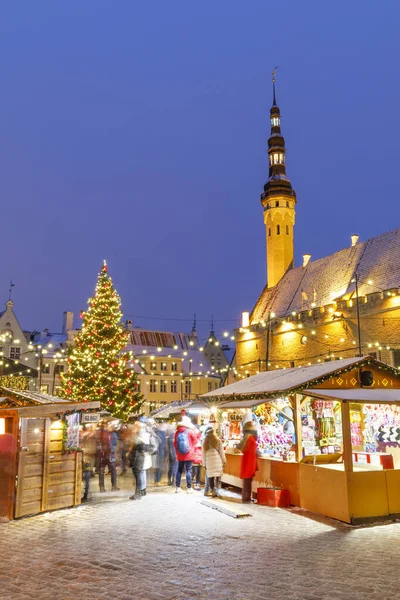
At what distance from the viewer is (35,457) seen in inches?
424

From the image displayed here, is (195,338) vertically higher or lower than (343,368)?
higher

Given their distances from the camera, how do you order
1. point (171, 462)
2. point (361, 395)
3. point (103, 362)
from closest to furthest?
1. point (361, 395)
2. point (171, 462)
3. point (103, 362)

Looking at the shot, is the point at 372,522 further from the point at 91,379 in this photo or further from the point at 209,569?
the point at 91,379

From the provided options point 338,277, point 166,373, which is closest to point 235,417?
point 338,277

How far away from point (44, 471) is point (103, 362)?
49.1 ft

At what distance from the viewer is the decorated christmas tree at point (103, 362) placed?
83.3 feet

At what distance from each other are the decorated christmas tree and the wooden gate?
44.5 ft

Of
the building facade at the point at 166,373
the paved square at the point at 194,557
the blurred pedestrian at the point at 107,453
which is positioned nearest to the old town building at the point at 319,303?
the building facade at the point at 166,373

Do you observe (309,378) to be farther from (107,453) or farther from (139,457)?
(107,453)

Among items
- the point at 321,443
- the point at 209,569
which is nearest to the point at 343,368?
the point at 321,443

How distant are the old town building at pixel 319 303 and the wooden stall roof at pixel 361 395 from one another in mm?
14675

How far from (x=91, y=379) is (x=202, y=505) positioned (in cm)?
1497

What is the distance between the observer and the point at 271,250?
4572 cm

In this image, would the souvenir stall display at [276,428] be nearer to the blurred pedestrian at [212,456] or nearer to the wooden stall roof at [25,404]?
the blurred pedestrian at [212,456]
